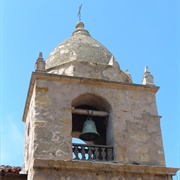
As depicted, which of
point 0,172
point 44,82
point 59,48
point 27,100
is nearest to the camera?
point 0,172

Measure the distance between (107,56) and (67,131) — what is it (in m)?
2.66

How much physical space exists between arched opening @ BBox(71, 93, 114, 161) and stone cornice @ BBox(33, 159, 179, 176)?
17.6 inches

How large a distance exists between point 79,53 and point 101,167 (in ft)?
10.5

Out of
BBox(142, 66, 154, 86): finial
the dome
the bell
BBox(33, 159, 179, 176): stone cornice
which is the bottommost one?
BBox(33, 159, 179, 176): stone cornice

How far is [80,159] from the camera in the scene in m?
9.45

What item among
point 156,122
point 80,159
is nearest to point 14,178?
point 80,159

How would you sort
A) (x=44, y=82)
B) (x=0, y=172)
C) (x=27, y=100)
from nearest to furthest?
1. (x=0, y=172)
2. (x=44, y=82)
3. (x=27, y=100)

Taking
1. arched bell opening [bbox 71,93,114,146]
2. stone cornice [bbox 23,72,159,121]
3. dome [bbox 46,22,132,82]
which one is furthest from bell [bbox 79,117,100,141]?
dome [bbox 46,22,132,82]

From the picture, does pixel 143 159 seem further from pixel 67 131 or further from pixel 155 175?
pixel 67 131

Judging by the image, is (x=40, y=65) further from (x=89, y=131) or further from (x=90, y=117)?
(x=89, y=131)

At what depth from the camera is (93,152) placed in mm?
9719

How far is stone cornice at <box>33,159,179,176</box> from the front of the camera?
888 centimetres

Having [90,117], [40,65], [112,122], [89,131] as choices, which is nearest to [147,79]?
[112,122]

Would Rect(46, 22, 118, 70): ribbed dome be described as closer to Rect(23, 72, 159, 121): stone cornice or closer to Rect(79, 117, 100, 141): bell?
Rect(23, 72, 159, 121): stone cornice
